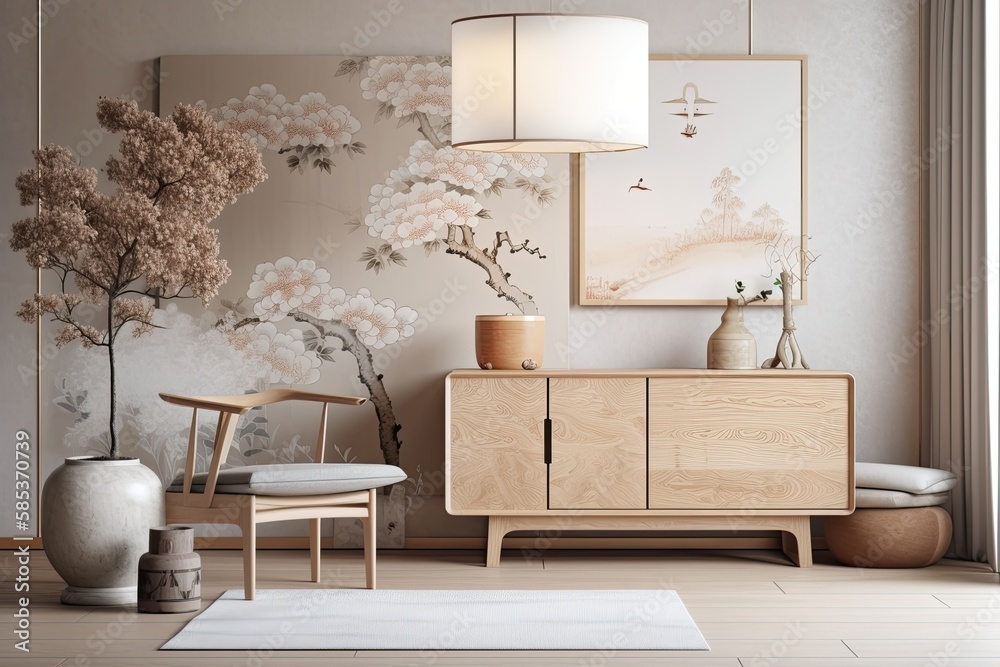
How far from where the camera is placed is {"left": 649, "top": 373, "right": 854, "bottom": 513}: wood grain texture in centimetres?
394

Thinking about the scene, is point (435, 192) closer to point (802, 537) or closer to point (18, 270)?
point (18, 270)

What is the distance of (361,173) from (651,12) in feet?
4.45

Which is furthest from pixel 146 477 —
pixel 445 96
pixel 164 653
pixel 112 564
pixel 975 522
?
pixel 975 522

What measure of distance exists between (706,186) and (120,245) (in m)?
2.27

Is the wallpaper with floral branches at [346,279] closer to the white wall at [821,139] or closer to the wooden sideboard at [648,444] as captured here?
the white wall at [821,139]

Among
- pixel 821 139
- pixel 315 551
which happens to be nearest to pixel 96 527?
pixel 315 551

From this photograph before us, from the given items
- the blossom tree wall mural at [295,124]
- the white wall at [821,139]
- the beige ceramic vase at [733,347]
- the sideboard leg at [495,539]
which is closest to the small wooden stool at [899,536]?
the white wall at [821,139]

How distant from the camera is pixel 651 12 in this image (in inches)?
173

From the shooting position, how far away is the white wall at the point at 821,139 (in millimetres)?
4395

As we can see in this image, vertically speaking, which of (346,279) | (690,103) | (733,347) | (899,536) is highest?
(690,103)

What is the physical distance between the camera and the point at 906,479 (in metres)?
3.95

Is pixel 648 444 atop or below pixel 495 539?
atop

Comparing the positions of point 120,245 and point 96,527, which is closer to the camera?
point 96,527

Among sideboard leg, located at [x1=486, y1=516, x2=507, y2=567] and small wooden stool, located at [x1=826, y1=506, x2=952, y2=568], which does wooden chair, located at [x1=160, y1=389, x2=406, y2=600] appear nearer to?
sideboard leg, located at [x1=486, y1=516, x2=507, y2=567]
